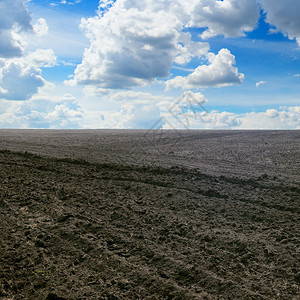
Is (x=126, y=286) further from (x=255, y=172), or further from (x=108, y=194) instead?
(x=255, y=172)

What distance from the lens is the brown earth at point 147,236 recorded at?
3752mm

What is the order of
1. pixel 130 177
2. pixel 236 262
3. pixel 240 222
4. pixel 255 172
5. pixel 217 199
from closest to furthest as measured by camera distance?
pixel 236 262 < pixel 240 222 < pixel 217 199 < pixel 130 177 < pixel 255 172

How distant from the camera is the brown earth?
12.3ft

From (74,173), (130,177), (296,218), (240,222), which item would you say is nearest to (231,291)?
(240,222)

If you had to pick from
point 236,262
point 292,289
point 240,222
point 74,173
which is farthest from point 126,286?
point 74,173

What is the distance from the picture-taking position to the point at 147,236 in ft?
16.3

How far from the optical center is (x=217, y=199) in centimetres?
689

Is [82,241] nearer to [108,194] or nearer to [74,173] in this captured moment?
[108,194]

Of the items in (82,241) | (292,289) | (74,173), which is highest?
(74,173)

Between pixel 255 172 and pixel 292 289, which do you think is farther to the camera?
pixel 255 172

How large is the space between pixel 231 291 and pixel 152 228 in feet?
6.20

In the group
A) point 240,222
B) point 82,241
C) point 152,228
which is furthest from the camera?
point 240,222

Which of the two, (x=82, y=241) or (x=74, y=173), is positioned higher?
(x=74, y=173)

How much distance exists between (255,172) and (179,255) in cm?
635
